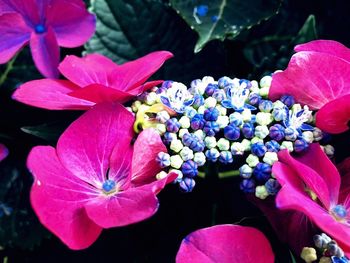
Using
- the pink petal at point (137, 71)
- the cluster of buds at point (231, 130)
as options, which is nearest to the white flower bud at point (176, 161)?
the cluster of buds at point (231, 130)

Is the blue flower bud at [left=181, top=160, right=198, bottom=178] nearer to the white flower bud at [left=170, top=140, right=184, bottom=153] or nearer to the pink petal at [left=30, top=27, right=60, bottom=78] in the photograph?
the white flower bud at [left=170, top=140, right=184, bottom=153]

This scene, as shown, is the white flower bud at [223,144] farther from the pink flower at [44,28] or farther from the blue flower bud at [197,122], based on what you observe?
the pink flower at [44,28]

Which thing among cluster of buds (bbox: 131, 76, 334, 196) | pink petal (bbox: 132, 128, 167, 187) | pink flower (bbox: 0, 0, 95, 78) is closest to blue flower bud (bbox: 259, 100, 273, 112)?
cluster of buds (bbox: 131, 76, 334, 196)

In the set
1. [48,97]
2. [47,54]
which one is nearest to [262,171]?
[48,97]

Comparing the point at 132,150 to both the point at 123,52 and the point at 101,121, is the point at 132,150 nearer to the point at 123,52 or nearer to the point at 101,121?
the point at 101,121

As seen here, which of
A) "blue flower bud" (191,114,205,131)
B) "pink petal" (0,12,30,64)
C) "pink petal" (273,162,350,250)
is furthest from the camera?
"pink petal" (0,12,30,64)

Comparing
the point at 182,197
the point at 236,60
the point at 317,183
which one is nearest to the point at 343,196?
the point at 317,183
